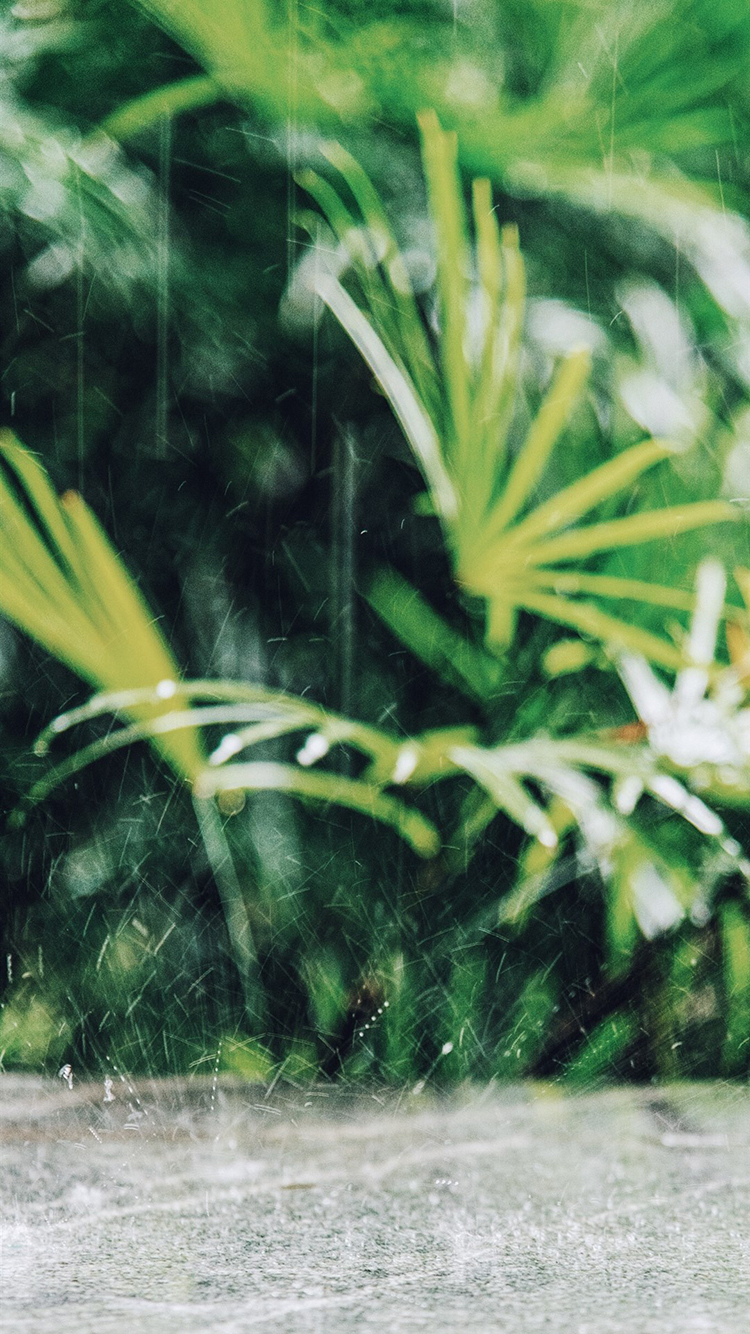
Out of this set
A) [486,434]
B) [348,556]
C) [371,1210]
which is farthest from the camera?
[348,556]

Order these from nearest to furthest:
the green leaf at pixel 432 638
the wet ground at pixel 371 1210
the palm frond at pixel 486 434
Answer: the wet ground at pixel 371 1210 < the palm frond at pixel 486 434 < the green leaf at pixel 432 638

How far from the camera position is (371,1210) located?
0.89 metres

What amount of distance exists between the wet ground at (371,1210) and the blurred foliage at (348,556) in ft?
0.18

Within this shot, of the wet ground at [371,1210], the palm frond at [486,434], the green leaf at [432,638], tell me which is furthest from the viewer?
the green leaf at [432,638]

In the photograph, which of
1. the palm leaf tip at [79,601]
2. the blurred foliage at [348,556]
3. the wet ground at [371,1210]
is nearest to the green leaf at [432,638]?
the blurred foliage at [348,556]

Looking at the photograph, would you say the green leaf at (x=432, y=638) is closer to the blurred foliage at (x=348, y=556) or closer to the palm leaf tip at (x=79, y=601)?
the blurred foliage at (x=348, y=556)

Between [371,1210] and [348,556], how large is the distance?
22.4 inches

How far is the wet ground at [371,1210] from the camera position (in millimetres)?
713

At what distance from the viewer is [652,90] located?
119cm

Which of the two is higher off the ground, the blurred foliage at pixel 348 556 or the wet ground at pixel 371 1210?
the blurred foliage at pixel 348 556

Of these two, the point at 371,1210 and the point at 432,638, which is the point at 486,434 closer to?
the point at 432,638

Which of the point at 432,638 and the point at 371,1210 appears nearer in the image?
the point at 371,1210

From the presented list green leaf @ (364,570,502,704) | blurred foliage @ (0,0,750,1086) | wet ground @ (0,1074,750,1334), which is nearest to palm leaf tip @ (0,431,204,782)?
blurred foliage @ (0,0,750,1086)

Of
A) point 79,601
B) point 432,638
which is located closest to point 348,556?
point 432,638
